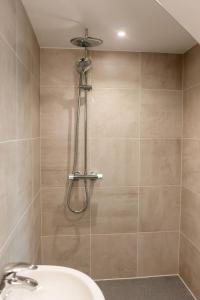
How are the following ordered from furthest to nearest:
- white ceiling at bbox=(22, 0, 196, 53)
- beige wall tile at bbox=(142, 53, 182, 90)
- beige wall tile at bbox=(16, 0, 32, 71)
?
beige wall tile at bbox=(142, 53, 182, 90)
white ceiling at bbox=(22, 0, 196, 53)
beige wall tile at bbox=(16, 0, 32, 71)

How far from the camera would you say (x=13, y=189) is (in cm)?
134

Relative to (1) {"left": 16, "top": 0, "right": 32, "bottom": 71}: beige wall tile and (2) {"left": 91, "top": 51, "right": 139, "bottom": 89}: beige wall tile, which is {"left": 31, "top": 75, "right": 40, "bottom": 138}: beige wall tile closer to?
(1) {"left": 16, "top": 0, "right": 32, "bottom": 71}: beige wall tile

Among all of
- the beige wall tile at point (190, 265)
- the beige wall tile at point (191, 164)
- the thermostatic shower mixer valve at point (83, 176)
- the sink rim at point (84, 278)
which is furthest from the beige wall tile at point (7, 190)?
the beige wall tile at point (190, 265)

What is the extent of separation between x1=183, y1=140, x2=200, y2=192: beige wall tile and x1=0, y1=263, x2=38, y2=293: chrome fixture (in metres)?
1.59

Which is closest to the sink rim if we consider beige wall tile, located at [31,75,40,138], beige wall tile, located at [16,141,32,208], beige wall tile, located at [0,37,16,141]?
beige wall tile, located at [16,141,32,208]

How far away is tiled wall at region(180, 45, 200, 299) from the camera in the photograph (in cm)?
216

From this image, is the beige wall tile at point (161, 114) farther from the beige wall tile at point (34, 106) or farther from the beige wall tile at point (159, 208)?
the beige wall tile at point (34, 106)

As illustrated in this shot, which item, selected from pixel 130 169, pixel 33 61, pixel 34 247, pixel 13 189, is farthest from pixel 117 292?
pixel 33 61

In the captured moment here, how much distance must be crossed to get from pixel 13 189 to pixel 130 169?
133cm

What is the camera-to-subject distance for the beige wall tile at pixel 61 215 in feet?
7.75

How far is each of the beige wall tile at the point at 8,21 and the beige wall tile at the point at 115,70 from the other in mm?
1083

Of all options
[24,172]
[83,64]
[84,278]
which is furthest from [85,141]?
[84,278]

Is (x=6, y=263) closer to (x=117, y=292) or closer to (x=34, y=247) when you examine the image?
(x=34, y=247)

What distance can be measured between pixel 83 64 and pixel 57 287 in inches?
70.2
